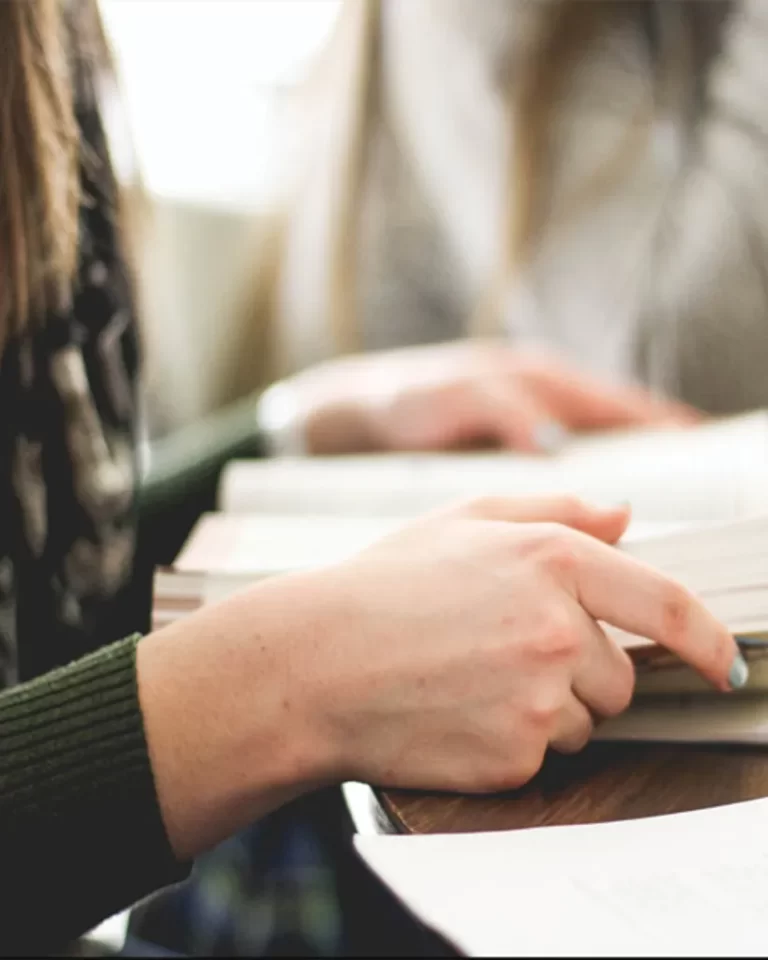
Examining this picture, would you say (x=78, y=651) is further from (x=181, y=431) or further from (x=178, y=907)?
(x=181, y=431)

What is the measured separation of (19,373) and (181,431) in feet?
3.18

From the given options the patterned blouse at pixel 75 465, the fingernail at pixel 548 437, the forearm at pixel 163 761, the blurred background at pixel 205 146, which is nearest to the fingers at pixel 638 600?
the forearm at pixel 163 761

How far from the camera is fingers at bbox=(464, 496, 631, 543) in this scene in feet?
1.47

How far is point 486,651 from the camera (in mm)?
374

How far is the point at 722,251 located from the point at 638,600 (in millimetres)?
946

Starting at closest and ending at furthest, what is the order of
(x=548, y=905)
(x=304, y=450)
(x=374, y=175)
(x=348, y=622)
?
(x=548, y=905) → (x=348, y=622) → (x=304, y=450) → (x=374, y=175)

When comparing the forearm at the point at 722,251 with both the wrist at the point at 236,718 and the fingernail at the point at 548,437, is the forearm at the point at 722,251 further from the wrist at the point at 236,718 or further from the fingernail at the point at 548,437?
the wrist at the point at 236,718

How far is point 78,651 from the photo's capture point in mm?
611

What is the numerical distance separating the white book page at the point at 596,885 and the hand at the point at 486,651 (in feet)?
0.17

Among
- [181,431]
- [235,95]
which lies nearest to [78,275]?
[181,431]

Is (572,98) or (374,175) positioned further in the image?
(374,175)

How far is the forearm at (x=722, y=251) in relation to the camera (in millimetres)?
1187

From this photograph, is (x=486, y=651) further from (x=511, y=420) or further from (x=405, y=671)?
(x=511, y=420)

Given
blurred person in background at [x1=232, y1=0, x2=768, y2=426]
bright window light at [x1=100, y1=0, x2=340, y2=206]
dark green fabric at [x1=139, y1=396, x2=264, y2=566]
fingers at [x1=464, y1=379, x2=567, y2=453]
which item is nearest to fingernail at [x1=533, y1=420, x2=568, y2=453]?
fingers at [x1=464, y1=379, x2=567, y2=453]
